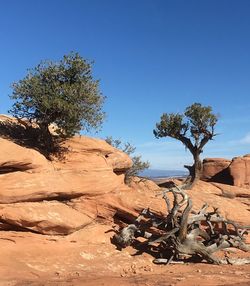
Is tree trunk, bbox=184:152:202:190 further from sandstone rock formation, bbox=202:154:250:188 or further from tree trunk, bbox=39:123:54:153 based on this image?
tree trunk, bbox=39:123:54:153

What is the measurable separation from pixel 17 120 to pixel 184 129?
15.8 m

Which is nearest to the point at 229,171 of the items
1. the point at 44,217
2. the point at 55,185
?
the point at 55,185

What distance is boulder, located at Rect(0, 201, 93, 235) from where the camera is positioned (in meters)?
17.7

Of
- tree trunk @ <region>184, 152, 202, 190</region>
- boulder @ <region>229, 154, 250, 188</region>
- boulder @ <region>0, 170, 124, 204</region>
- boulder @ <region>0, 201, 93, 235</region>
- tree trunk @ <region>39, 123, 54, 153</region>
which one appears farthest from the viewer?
boulder @ <region>229, 154, 250, 188</region>

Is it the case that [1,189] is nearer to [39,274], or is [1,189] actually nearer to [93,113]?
[39,274]

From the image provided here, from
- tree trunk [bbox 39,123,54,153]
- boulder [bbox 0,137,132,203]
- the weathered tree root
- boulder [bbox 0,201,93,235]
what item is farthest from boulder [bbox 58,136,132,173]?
the weathered tree root

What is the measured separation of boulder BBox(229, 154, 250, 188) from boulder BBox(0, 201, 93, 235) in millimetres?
26049

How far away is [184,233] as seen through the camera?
19422 millimetres

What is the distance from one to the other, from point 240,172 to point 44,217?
28.8m

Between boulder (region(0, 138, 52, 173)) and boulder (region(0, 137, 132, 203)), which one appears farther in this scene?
boulder (region(0, 137, 132, 203))

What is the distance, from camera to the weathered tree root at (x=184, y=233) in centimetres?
1933

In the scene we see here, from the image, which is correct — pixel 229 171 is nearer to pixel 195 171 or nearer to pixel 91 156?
pixel 195 171

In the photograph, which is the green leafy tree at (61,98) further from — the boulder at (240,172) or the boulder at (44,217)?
the boulder at (240,172)

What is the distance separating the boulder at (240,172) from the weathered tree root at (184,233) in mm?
20311
